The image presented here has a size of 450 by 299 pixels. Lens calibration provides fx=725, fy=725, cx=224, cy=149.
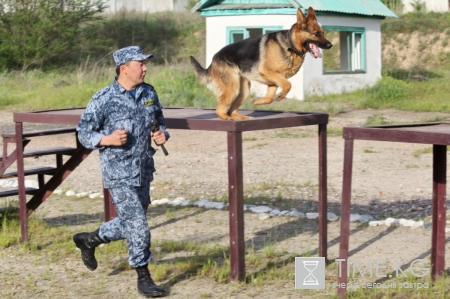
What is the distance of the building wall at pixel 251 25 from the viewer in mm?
20406

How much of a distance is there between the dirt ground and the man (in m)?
0.51

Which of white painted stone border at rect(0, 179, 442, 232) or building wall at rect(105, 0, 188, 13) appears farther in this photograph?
building wall at rect(105, 0, 188, 13)

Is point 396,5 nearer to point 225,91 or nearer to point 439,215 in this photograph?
point 225,91

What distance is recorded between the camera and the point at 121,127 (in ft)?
17.5

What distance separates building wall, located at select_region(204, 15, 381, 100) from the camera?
20.5m

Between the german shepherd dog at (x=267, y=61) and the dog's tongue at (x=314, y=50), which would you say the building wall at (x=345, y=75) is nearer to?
the german shepherd dog at (x=267, y=61)

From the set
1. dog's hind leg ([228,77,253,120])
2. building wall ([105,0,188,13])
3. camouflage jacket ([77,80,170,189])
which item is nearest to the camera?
camouflage jacket ([77,80,170,189])

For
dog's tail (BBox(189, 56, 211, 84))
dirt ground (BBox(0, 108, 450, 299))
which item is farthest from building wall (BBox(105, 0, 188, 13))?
dog's tail (BBox(189, 56, 211, 84))

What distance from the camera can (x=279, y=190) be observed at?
31.8 feet

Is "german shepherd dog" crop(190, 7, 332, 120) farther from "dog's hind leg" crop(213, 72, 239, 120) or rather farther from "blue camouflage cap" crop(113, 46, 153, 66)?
"blue camouflage cap" crop(113, 46, 153, 66)

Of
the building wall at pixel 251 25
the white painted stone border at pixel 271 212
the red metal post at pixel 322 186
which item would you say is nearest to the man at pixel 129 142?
the red metal post at pixel 322 186

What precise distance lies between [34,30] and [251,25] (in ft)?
31.8

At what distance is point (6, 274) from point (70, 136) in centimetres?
935

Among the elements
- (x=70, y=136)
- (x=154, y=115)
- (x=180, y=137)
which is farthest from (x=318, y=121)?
(x=70, y=136)
